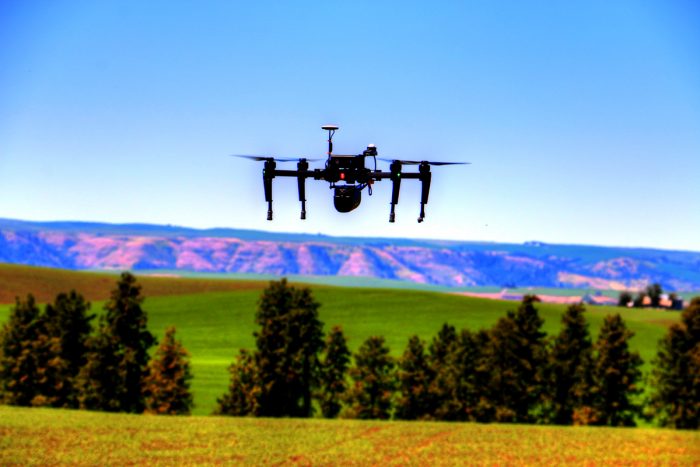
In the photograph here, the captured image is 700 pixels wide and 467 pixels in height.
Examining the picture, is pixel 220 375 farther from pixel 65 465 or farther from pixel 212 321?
pixel 65 465

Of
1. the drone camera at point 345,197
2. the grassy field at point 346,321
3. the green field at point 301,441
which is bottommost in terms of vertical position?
the green field at point 301,441

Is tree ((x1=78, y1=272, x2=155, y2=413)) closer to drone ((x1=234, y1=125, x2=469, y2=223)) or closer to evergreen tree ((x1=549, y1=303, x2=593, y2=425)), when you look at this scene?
evergreen tree ((x1=549, y1=303, x2=593, y2=425))

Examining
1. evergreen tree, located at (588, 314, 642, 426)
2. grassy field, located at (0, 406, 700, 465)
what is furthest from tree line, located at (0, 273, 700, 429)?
grassy field, located at (0, 406, 700, 465)

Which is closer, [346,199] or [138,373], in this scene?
[346,199]

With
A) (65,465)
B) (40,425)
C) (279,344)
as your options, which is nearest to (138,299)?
(279,344)

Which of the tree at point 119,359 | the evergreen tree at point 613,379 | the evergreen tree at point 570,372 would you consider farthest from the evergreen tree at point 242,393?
the evergreen tree at point 613,379

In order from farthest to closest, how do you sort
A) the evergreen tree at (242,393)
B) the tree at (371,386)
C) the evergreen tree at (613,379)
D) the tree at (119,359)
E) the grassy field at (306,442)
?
the tree at (371,386) < the evergreen tree at (613,379) < the evergreen tree at (242,393) < the tree at (119,359) < the grassy field at (306,442)

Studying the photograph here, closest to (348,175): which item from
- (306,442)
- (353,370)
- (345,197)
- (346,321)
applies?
(345,197)

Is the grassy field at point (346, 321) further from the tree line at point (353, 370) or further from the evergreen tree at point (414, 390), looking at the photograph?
the evergreen tree at point (414, 390)
